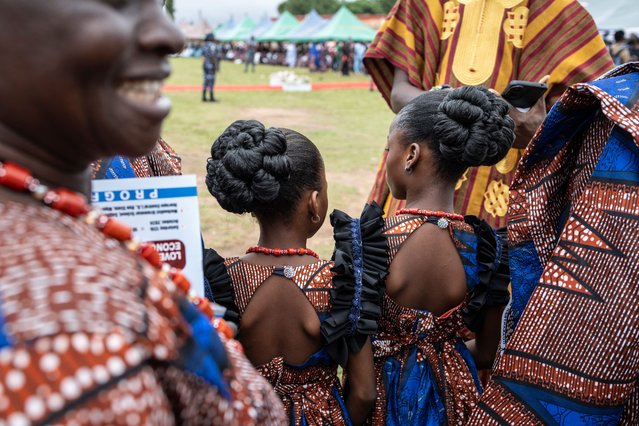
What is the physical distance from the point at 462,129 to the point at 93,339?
1.76 metres

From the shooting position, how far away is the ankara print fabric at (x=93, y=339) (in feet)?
2.08

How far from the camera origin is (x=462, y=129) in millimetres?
2199

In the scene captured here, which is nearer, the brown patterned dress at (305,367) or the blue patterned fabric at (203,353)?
the blue patterned fabric at (203,353)

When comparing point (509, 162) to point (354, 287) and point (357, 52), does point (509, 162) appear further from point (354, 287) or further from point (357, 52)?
point (357, 52)

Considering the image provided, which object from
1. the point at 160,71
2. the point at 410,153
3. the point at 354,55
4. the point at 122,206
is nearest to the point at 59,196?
the point at 160,71

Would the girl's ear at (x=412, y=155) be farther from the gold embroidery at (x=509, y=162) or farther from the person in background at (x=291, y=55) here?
the person in background at (x=291, y=55)

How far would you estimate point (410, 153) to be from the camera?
236 centimetres

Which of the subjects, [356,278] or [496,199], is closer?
[356,278]

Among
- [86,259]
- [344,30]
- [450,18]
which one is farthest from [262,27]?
[86,259]

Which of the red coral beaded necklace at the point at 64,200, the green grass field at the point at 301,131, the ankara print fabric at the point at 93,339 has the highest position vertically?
the red coral beaded necklace at the point at 64,200

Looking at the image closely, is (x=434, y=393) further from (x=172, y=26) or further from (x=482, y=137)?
(x=172, y=26)

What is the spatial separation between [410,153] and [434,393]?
89 cm

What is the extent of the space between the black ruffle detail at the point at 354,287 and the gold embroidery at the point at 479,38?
1237mm

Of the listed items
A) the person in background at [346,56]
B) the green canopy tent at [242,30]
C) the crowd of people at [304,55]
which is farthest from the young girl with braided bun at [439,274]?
the green canopy tent at [242,30]
